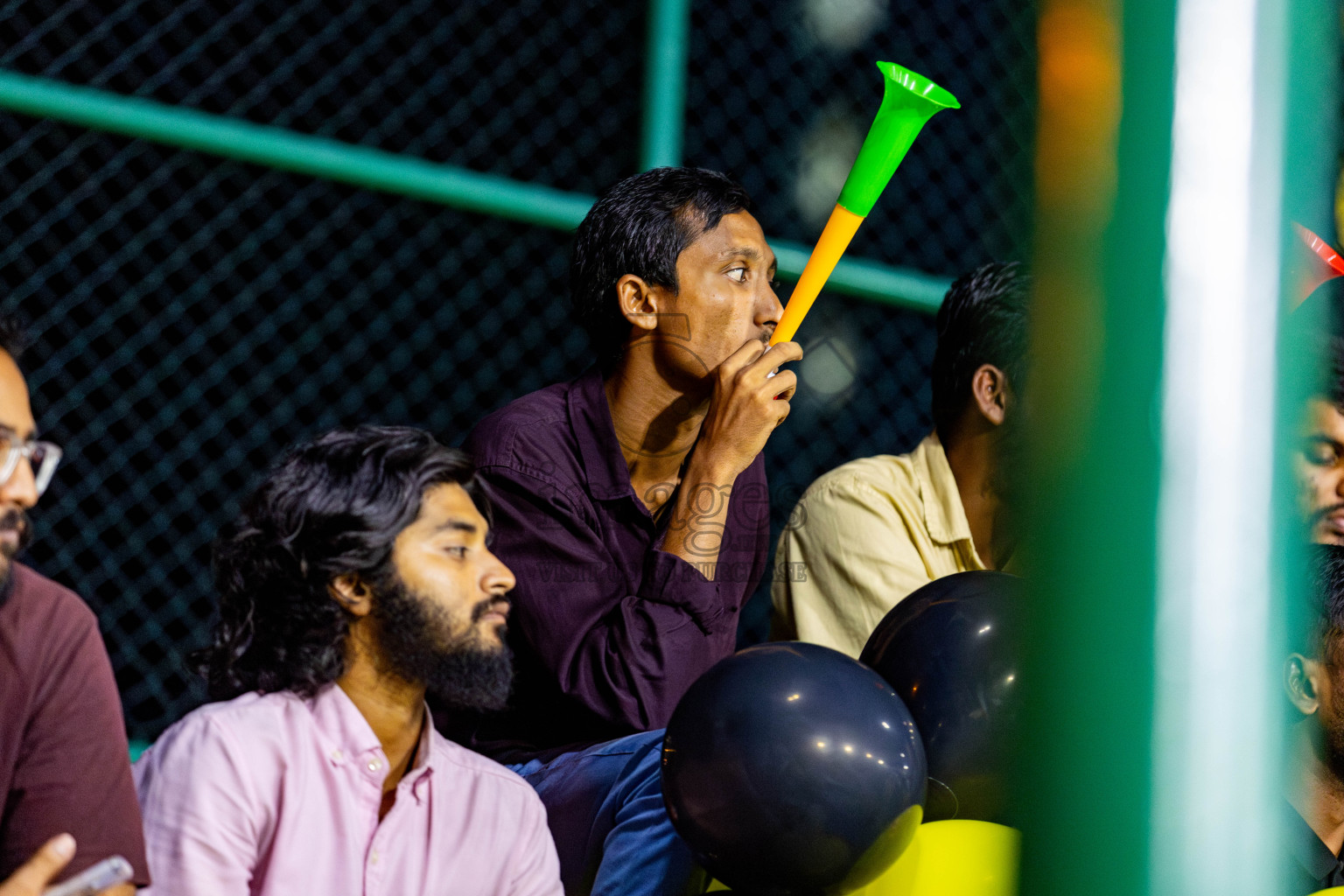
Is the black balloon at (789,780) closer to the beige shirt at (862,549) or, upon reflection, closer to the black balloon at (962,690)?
the black balloon at (962,690)

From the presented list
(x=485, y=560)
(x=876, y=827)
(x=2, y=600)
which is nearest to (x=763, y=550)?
(x=485, y=560)

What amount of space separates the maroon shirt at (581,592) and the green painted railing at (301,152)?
76cm

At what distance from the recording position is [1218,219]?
0.50 metres

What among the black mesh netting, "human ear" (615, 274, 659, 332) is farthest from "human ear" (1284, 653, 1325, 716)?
the black mesh netting

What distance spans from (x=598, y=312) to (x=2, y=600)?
104cm

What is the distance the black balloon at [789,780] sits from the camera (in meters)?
1.27

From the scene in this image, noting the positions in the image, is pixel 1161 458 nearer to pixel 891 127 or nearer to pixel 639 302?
pixel 891 127

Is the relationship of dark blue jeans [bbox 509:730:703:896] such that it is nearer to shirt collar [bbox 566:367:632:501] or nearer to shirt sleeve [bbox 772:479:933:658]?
shirt collar [bbox 566:367:632:501]

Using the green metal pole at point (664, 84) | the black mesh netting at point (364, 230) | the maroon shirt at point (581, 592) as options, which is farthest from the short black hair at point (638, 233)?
the black mesh netting at point (364, 230)

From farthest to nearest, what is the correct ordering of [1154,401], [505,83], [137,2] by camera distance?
1. [505,83]
2. [137,2]
3. [1154,401]

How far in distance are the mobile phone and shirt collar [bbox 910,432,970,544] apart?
1303mm

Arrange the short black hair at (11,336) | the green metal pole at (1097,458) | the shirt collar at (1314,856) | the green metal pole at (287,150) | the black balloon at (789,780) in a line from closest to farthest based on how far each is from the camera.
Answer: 1. the green metal pole at (1097,458)
2. the short black hair at (11,336)
3. the black balloon at (789,780)
4. the shirt collar at (1314,856)
5. the green metal pole at (287,150)

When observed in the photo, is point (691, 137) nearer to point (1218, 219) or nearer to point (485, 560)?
point (485, 560)

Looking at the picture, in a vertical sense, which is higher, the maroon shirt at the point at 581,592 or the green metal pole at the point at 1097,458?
the green metal pole at the point at 1097,458
